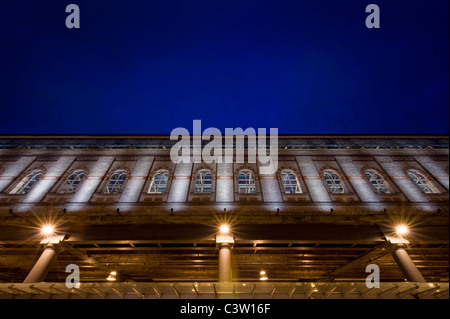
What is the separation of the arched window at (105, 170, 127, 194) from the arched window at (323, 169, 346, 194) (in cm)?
1226

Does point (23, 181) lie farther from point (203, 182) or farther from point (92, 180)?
point (203, 182)

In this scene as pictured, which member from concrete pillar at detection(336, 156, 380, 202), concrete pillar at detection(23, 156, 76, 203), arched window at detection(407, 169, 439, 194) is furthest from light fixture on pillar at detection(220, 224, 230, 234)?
arched window at detection(407, 169, 439, 194)

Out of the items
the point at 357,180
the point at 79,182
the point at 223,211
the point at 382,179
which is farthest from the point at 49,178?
the point at 382,179

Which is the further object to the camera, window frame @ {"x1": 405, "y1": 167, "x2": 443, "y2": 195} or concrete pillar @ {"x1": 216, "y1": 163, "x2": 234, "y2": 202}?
window frame @ {"x1": 405, "y1": 167, "x2": 443, "y2": 195}

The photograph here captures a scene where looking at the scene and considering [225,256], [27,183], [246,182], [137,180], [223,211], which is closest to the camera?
[225,256]

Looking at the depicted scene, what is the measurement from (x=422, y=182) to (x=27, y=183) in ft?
76.8

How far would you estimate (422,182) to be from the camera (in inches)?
530

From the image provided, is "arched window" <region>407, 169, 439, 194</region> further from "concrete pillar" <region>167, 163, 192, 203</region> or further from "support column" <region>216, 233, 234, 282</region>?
"concrete pillar" <region>167, 163, 192, 203</region>

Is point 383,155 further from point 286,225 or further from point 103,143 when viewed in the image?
point 103,143

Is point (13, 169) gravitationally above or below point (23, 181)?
above

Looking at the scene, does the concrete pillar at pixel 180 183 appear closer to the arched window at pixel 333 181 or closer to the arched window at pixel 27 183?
the arched window at pixel 27 183

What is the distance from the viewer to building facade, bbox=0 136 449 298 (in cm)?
1106
